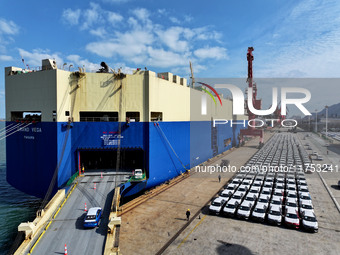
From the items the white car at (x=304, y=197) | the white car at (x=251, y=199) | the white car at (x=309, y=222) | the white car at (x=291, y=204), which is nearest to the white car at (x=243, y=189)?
the white car at (x=251, y=199)

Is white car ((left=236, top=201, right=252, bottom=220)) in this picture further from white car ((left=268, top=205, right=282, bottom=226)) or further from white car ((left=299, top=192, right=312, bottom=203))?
white car ((left=299, top=192, right=312, bottom=203))

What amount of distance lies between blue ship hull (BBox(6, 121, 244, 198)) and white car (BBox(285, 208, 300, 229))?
1634cm

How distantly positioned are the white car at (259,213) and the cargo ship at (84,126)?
13.4 m

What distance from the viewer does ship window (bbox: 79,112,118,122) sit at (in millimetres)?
30594

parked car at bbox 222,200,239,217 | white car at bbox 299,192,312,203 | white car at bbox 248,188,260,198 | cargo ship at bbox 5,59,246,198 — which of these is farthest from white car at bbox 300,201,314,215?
cargo ship at bbox 5,59,246,198

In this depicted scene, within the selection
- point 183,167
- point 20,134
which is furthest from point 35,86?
point 183,167

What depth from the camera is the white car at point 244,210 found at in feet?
71.9

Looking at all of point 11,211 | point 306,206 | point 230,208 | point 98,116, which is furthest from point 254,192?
point 11,211

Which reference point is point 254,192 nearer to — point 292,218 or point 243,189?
point 243,189

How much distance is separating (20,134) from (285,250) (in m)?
33.6

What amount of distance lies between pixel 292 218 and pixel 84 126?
24969mm

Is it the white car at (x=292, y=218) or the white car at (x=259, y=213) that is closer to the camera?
the white car at (x=292, y=218)

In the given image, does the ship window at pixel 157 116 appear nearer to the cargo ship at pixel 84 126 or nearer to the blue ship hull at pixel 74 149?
the cargo ship at pixel 84 126

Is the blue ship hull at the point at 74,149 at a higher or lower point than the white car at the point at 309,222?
higher
